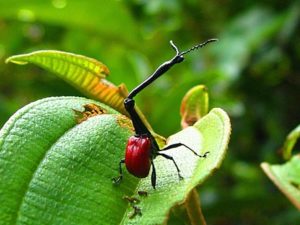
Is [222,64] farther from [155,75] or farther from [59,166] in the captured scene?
[59,166]

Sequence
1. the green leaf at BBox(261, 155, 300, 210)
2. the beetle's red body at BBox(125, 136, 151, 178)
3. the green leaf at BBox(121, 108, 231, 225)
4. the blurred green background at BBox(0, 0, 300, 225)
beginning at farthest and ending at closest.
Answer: the blurred green background at BBox(0, 0, 300, 225), the green leaf at BBox(261, 155, 300, 210), the beetle's red body at BBox(125, 136, 151, 178), the green leaf at BBox(121, 108, 231, 225)

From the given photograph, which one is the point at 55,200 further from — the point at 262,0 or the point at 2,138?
the point at 262,0

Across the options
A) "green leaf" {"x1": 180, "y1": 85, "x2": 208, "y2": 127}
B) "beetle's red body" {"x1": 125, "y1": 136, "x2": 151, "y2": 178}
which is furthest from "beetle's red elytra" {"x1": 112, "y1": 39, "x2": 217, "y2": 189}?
"green leaf" {"x1": 180, "y1": 85, "x2": 208, "y2": 127}

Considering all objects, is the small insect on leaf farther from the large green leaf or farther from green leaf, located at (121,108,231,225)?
green leaf, located at (121,108,231,225)

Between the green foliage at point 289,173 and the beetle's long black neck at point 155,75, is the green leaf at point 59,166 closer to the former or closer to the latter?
the beetle's long black neck at point 155,75

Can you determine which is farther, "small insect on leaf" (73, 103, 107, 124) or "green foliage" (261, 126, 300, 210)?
"green foliage" (261, 126, 300, 210)

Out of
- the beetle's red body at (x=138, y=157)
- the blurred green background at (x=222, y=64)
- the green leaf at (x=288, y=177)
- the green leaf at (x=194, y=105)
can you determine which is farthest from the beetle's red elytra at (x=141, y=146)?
the blurred green background at (x=222, y=64)

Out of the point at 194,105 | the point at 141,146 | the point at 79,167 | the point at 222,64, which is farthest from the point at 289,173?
the point at 222,64
